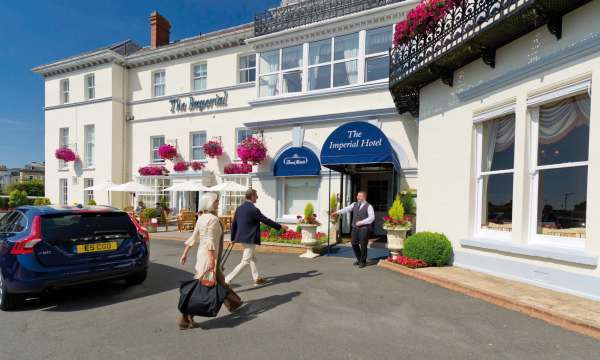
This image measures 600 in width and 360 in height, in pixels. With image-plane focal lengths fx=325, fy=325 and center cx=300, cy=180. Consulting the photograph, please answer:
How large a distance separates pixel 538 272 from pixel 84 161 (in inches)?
897

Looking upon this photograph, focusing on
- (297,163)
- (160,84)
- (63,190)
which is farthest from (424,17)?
(63,190)

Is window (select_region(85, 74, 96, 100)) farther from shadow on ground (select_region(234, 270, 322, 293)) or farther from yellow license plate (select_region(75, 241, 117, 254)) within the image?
shadow on ground (select_region(234, 270, 322, 293))

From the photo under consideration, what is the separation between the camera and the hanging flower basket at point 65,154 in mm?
19734

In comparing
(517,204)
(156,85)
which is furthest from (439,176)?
(156,85)

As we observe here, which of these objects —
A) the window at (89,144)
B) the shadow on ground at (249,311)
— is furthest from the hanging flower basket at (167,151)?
the shadow on ground at (249,311)

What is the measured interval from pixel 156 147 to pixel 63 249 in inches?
588

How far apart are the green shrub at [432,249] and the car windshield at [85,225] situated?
5768mm

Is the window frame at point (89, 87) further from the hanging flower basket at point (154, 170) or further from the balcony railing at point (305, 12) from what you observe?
the balcony railing at point (305, 12)

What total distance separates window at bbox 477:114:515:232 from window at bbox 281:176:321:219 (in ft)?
19.9

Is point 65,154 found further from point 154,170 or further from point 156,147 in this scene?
point 154,170

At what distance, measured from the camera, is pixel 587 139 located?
510 cm

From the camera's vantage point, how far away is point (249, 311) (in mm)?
4867

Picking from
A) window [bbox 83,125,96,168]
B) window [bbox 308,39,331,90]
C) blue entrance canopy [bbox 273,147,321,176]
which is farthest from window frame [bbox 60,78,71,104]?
window [bbox 308,39,331,90]

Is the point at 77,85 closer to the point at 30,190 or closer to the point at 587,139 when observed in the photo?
the point at 587,139
